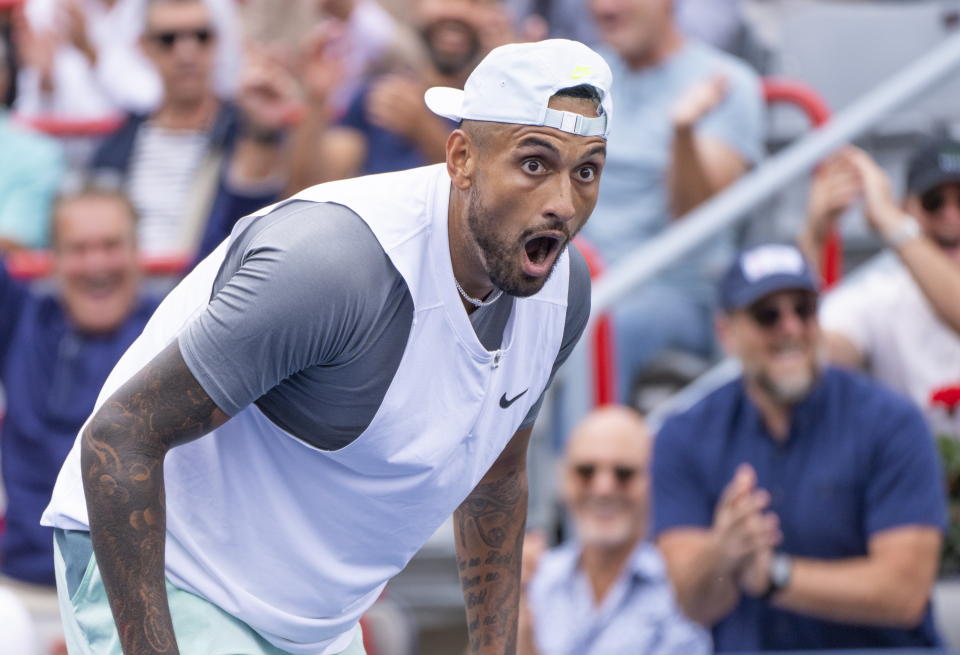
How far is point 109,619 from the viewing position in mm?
2697

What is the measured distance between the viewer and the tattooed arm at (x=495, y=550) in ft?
10.3

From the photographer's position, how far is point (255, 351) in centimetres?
241

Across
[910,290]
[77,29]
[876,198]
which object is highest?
[77,29]

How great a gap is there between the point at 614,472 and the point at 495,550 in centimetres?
162

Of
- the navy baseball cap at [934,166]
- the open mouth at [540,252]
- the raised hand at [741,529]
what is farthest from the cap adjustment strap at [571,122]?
the navy baseball cap at [934,166]

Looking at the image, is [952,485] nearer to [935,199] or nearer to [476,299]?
[935,199]

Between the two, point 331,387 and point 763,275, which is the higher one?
point 763,275

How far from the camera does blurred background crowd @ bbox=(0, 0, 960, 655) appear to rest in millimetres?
4465

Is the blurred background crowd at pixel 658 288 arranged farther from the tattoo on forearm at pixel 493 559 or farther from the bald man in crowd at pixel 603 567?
the tattoo on forearm at pixel 493 559

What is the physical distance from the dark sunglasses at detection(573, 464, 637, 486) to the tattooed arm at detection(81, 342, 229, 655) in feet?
7.69

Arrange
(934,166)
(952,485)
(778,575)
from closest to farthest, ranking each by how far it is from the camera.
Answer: (778,575)
(952,485)
(934,166)

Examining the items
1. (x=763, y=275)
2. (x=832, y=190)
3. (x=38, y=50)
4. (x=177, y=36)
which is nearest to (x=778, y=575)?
(x=763, y=275)

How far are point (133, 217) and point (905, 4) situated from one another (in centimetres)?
366

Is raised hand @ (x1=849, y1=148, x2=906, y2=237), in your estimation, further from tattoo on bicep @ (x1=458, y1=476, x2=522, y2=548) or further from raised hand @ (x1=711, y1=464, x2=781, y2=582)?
tattoo on bicep @ (x1=458, y1=476, x2=522, y2=548)
